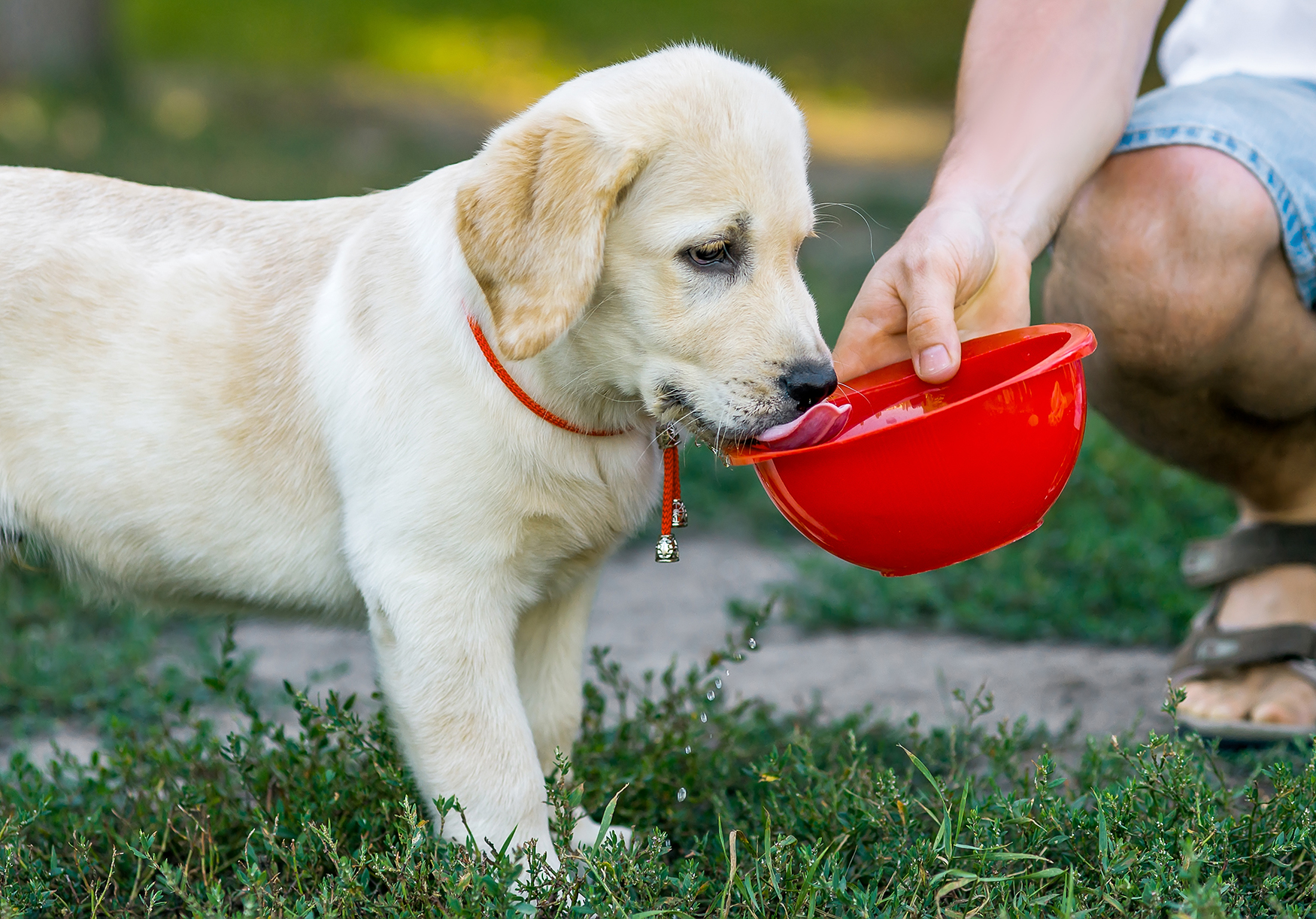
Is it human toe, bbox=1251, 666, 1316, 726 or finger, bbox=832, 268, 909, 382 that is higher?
finger, bbox=832, 268, 909, 382

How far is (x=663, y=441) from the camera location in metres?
2.26

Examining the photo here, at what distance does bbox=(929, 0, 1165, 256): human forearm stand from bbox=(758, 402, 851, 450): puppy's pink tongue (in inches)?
22.8

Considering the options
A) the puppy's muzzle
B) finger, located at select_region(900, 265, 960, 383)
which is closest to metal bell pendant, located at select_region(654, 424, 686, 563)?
the puppy's muzzle

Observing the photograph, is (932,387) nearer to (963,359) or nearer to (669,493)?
(963,359)

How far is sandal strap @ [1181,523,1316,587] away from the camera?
2961 millimetres

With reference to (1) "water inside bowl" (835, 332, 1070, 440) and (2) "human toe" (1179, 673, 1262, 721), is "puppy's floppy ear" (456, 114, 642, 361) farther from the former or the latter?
(2) "human toe" (1179, 673, 1262, 721)

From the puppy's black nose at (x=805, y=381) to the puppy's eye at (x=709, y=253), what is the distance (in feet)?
0.68

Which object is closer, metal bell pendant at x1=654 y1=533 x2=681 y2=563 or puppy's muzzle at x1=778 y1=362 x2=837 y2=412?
puppy's muzzle at x1=778 y1=362 x2=837 y2=412

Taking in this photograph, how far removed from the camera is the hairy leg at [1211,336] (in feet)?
8.45

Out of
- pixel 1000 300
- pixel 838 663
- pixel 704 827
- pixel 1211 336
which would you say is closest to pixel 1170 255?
pixel 1211 336

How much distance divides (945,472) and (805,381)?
25cm

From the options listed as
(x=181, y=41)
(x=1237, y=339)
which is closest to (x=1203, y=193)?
(x=1237, y=339)

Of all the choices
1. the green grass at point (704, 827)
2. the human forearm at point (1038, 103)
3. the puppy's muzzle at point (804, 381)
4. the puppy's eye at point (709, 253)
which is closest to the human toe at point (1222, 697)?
the green grass at point (704, 827)

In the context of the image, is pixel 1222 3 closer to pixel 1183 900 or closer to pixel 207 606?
pixel 1183 900
